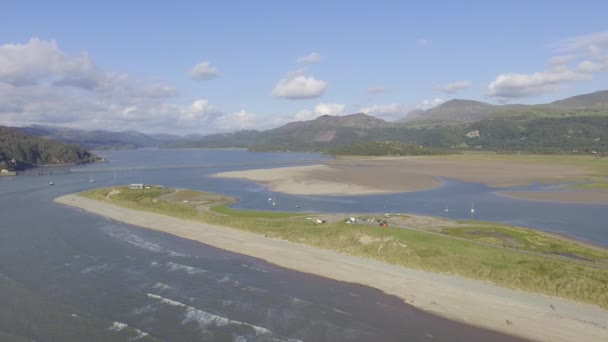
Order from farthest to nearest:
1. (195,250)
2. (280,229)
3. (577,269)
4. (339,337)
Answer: (280,229) < (195,250) < (577,269) < (339,337)

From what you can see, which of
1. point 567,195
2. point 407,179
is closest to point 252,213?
point 567,195

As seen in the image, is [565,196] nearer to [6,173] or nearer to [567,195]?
[567,195]

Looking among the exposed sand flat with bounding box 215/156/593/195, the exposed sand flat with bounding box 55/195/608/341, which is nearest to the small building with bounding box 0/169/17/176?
the exposed sand flat with bounding box 215/156/593/195

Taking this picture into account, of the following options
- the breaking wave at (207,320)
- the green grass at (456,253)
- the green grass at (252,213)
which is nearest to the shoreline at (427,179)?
the green grass at (252,213)

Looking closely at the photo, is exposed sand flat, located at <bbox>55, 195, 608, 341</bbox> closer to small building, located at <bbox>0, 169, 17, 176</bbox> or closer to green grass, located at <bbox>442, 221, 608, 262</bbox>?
green grass, located at <bbox>442, 221, 608, 262</bbox>

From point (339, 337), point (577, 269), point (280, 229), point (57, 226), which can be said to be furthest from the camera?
point (57, 226)

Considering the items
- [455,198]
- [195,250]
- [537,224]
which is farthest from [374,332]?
[455,198]

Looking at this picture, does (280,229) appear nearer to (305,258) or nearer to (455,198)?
(305,258)
